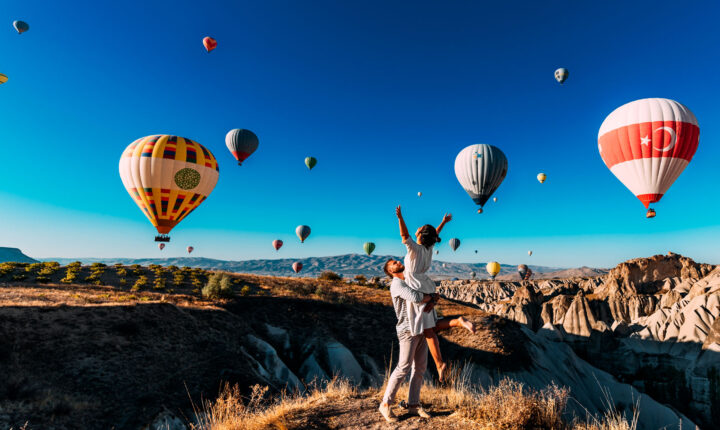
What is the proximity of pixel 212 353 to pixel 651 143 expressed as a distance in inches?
1155

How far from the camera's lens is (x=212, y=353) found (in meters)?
16.9

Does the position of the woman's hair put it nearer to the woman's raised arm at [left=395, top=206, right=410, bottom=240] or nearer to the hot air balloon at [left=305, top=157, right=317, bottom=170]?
the woman's raised arm at [left=395, top=206, right=410, bottom=240]

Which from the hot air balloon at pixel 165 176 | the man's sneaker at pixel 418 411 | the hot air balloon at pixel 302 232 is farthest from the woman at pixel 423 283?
the hot air balloon at pixel 302 232

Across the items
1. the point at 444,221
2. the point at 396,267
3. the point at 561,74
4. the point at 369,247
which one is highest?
the point at 561,74

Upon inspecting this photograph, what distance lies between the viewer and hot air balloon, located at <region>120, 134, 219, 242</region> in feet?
79.0

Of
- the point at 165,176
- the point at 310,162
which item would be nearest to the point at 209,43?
the point at 310,162

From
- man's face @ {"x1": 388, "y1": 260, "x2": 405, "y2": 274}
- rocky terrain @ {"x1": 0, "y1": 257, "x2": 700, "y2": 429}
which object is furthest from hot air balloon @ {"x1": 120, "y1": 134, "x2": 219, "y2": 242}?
man's face @ {"x1": 388, "y1": 260, "x2": 405, "y2": 274}

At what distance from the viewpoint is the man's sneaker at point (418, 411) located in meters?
5.25

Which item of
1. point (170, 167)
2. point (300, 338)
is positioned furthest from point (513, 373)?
point (170, 167)

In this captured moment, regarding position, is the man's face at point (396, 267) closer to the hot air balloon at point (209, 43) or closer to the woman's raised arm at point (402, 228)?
the woman's raised arm at point (402, 228)

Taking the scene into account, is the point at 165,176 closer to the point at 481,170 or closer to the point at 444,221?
the point at 444,221

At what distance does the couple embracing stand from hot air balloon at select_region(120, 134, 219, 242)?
23.8 metres

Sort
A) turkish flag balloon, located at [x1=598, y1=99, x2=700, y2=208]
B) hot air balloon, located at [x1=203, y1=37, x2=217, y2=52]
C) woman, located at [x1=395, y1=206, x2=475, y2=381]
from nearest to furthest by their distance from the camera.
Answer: woman, located at [x1=395, y1=206, x2=475, y2=381] → turkish flag balloon, located at [x1=598, y1=99, x2=700, y2=208] → hot air balloon, located at [x1=203, y1=37, x2=217, y2=52]

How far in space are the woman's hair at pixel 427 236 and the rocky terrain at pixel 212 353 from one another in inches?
118
